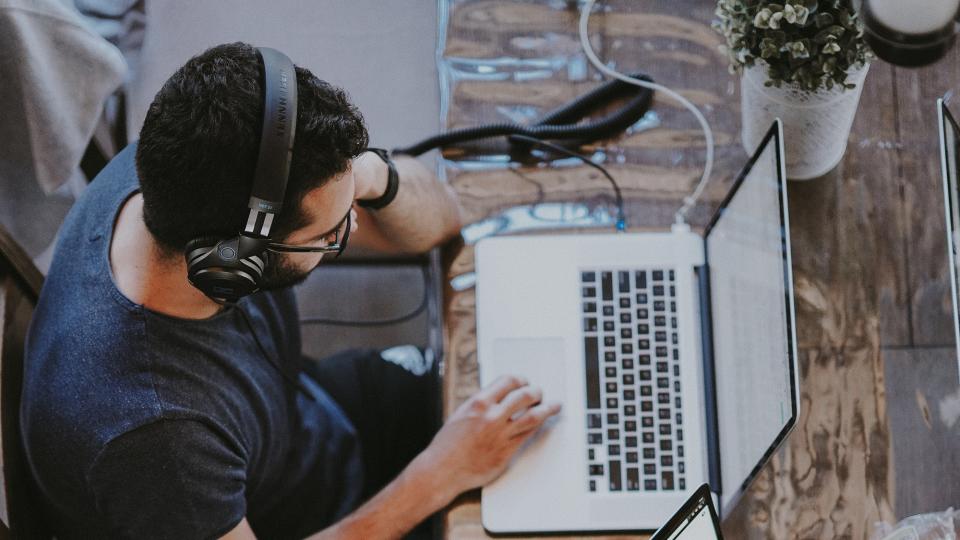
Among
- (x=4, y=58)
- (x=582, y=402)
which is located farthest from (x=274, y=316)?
(x=4, y=58)

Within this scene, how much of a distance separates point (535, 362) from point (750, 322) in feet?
0.91

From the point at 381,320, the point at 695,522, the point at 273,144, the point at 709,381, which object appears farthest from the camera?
the point at 381,320

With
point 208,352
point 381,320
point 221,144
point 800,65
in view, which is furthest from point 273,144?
point 381,320

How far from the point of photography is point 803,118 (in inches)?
44.2

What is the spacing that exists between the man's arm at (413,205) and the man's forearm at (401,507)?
0.97 feet

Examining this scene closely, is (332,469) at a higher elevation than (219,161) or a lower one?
lower

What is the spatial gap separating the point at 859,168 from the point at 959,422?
348mm

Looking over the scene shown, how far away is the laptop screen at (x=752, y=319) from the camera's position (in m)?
0.98

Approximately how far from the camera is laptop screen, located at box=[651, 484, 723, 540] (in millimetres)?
933

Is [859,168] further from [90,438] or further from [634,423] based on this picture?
[90,438]

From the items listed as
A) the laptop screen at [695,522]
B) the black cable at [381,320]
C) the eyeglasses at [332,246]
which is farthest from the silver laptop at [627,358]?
the black cable at [381,320]

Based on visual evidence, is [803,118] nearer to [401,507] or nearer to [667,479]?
[667,479]

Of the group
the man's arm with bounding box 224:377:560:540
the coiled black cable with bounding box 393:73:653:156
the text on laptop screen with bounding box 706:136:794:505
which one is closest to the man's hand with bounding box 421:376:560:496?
the man's arm with bounding box 224:377:560:540

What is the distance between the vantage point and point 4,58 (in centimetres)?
137
